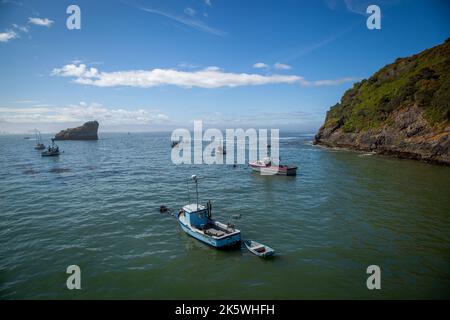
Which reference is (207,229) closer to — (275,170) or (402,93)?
(275,170)

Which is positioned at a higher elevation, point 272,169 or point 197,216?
point 272,169

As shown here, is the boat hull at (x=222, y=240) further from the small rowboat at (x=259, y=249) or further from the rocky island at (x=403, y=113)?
the rocky island at (x=403, y=113)

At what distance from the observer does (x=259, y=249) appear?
23.8m

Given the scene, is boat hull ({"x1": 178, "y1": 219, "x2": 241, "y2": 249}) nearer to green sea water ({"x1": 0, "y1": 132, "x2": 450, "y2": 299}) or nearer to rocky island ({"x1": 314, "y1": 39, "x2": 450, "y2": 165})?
green sea water ({"x1": 0, "y1": 132, "x2": 450, "y2": 299})

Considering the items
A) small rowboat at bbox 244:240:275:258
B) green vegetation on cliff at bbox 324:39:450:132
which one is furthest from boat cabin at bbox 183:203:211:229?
green vegetation on cliff at bbox 324:39:450:132

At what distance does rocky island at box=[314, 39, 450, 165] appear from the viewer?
67188 millimetres

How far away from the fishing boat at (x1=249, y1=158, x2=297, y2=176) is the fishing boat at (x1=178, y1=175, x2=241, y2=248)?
32.3m

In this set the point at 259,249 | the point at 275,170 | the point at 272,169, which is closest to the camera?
the point at 259,249

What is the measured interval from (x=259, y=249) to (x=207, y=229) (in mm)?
6047

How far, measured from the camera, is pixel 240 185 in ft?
165

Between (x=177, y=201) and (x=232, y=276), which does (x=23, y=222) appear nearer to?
(x=177, y=201)

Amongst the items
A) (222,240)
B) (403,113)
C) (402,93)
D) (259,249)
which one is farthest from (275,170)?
(402,93)

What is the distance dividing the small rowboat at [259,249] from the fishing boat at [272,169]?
33.9m

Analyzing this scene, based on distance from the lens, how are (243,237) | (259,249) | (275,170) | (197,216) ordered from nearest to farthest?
(259,249)
(197,216)
(243,237)
(275,170)
